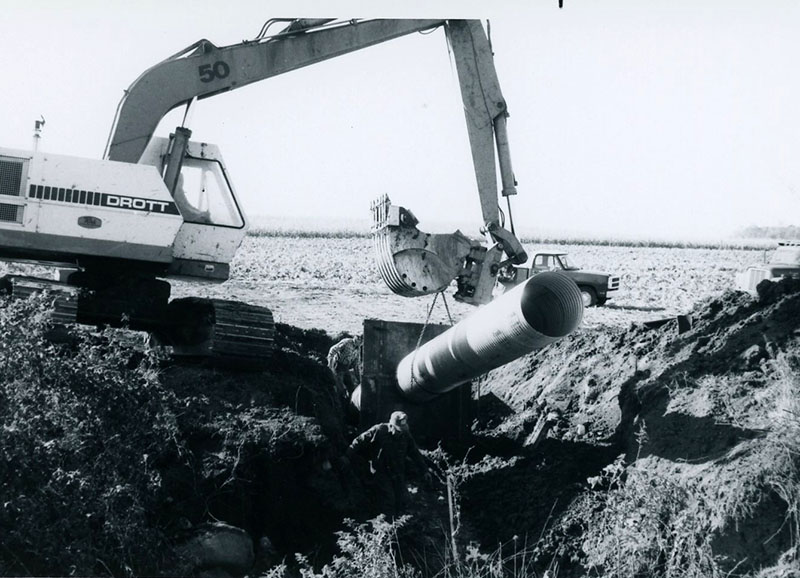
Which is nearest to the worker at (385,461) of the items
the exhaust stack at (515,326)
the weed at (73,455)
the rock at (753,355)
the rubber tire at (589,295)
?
the exhaust stack at (515,326)

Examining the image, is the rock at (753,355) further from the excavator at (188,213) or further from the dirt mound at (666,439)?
the excavator at (188,213)

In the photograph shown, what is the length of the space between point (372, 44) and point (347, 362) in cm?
427

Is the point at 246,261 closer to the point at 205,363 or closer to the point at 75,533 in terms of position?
the point at 205,363

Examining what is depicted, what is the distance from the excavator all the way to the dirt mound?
66.8 inches

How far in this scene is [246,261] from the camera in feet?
90.2

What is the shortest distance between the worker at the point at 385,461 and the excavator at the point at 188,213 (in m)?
1.58

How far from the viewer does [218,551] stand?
23.0 feet

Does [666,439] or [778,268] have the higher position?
[778,268]

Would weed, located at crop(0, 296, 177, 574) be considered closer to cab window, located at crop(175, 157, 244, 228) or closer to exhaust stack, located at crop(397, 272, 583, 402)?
exhaust stack, located at crop(397, 272, 583, 402)

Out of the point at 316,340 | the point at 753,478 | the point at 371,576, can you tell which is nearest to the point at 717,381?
the point at 753,478

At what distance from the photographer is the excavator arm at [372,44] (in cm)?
1011

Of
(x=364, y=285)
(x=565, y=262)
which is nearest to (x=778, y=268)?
(x=565, y=262)

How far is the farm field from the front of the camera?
59.9 ft

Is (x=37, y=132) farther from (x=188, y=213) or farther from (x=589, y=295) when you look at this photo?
(x=589, y=295)
